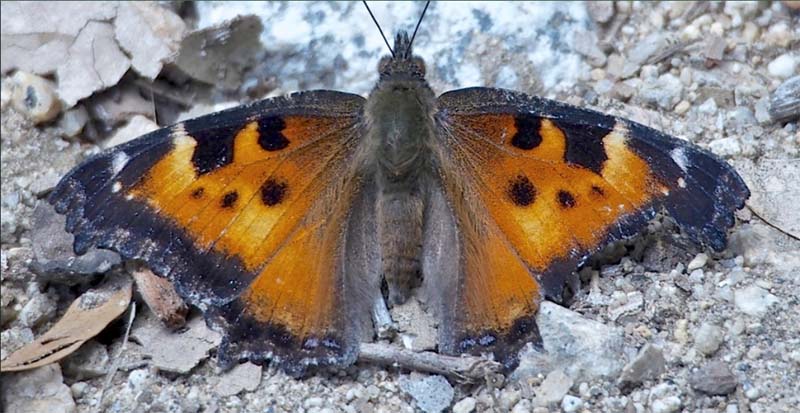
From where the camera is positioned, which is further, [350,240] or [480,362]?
[350,240]

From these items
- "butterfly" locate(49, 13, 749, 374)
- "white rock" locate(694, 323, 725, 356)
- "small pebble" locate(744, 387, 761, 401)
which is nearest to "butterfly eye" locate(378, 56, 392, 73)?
"butterfly" locate(49, 13, 749, 374)

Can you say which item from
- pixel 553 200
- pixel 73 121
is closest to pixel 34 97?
pixel 73 121

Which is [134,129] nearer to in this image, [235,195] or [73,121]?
[73,121]

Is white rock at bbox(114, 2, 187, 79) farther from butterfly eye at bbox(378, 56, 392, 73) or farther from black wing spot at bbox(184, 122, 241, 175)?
black wing spot at bbox(184, 122, 241, 175)

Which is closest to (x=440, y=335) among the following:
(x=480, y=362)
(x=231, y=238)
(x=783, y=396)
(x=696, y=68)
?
(x=480, y=362)

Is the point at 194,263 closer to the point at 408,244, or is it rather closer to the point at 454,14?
the point at 408,244

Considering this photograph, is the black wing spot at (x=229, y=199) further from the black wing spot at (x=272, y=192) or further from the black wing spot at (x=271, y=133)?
the black wing spot at (x=271, y=133)

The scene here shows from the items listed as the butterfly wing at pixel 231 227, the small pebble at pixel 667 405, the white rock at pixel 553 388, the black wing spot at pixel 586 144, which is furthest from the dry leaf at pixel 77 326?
the small pebble at pixel 667 405
